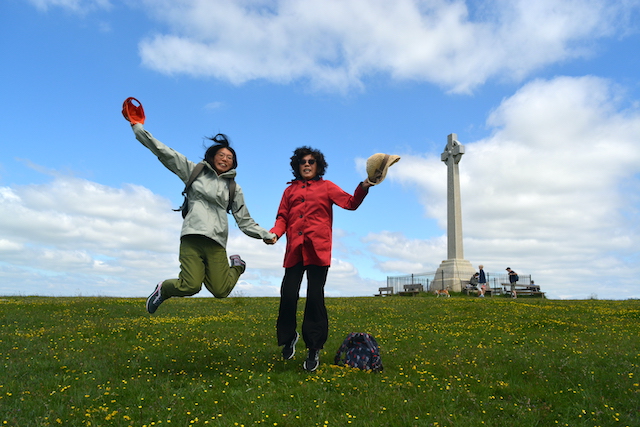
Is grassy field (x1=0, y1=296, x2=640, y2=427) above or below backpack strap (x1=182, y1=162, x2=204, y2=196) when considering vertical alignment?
below

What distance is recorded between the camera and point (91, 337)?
992cm

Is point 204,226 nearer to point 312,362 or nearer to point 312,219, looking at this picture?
point 312,219

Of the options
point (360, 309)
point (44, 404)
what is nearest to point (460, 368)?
point (44, 404)

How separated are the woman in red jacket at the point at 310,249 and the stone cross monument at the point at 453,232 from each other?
27.9m

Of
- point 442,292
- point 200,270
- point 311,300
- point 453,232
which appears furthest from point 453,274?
point 200,270

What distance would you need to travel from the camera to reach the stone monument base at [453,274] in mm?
32812

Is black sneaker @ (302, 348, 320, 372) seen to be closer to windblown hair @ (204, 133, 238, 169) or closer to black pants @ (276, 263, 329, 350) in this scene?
black pants @ (276, 263, 329, 350)

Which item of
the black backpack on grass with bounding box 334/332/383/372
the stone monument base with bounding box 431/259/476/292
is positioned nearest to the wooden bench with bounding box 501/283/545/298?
the stone monument base with bounding box 431/259/476/292

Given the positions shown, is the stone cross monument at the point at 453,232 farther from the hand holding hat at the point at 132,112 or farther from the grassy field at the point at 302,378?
the hand holding hat at the point at 132,112

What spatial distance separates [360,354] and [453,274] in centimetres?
2744

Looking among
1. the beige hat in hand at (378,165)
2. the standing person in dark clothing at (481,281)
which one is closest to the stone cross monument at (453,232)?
the standing person in dark clothing at (481,281)

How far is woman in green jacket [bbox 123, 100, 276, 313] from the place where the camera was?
6371mm

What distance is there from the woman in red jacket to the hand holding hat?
8.09ft

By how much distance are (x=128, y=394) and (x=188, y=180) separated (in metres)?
2.97
